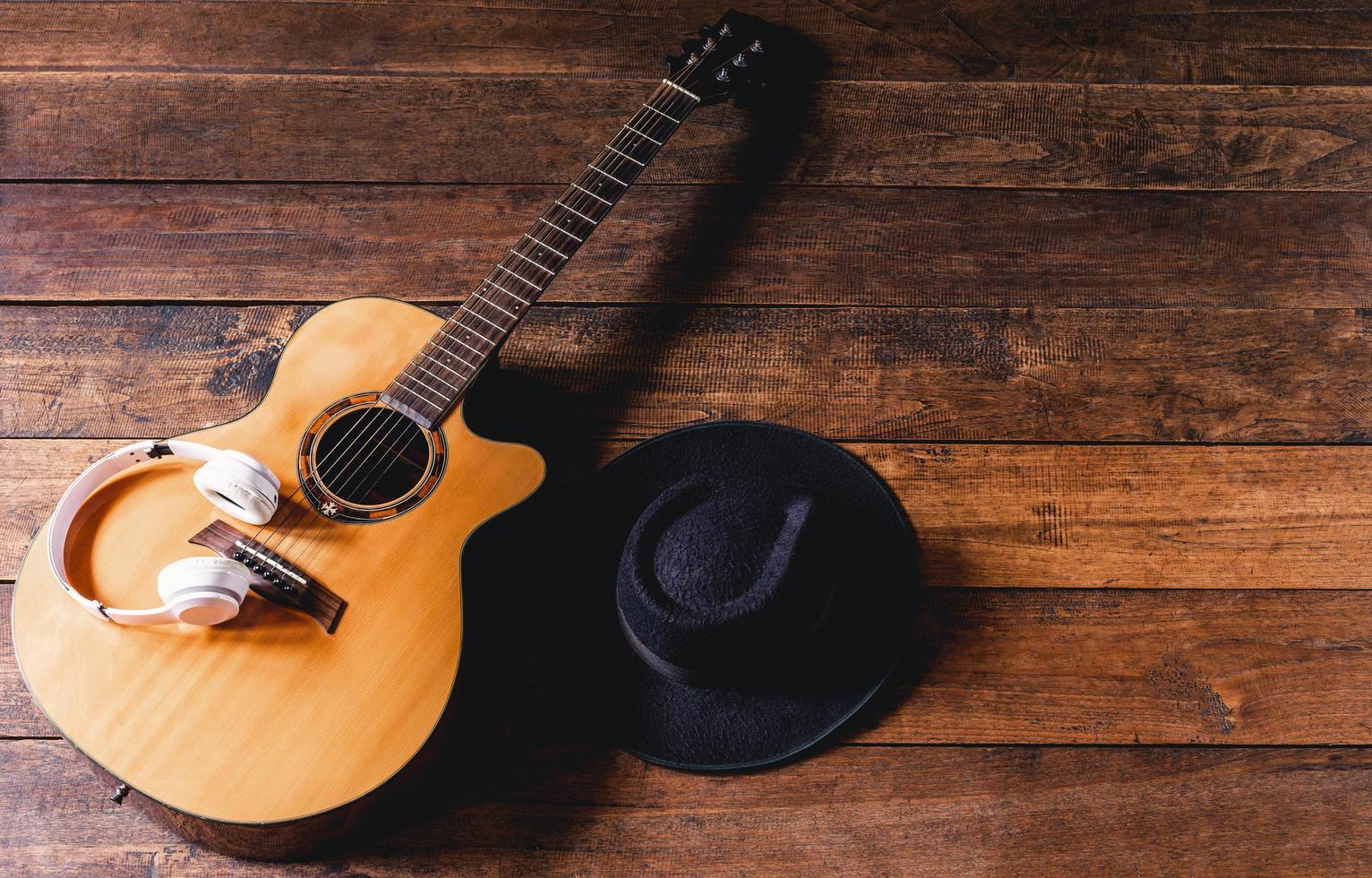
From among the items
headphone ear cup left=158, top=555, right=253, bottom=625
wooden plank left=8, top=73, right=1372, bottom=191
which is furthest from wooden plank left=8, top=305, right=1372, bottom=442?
headphone ear cup left=158, top=555, right=253, bottom=625

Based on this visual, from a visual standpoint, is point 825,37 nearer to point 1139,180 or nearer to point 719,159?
point 719,159

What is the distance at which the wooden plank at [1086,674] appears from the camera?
3.47 feet

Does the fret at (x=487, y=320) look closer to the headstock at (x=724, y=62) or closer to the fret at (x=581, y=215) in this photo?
the fret at (x=581, y=215)

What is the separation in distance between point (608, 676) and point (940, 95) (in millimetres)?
998

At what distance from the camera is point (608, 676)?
1046mm

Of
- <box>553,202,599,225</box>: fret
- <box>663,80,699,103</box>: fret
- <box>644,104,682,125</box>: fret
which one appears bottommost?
<box>553,202,599,225</box>: fret

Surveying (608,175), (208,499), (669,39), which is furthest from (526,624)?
(669,39)

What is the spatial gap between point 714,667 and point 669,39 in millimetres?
1011

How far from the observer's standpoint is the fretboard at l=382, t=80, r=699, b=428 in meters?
1.04

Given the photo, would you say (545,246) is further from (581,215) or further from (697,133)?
(697,133)

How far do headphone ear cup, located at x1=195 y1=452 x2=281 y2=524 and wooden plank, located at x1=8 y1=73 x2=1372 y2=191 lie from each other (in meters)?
0.59

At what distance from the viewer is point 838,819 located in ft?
3.36

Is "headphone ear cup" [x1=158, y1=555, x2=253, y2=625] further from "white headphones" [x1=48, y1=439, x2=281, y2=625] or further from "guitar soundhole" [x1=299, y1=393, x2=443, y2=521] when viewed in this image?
"guitar soundhole" [x1=299, y1=393, x2=443, y2=521]

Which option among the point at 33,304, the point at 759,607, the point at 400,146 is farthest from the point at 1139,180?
the point at 33,304
